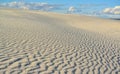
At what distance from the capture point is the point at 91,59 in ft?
35.6

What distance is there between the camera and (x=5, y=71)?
7750 millimetres

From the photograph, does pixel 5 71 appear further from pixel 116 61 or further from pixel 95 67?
pixel 116 61

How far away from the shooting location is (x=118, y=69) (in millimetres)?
9750

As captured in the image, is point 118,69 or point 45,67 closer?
point 45,67

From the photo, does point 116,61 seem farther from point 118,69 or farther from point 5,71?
point 5,71

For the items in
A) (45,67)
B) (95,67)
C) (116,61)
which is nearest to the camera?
(45,67)

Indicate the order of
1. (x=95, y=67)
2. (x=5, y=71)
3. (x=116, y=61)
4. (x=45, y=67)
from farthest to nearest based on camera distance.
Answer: (x=116, y=61), (x=95, y=67), (x=45, y=67), (x=5, y=71)

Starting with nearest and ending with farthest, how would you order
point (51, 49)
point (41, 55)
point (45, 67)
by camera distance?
point (45, 67) < point (41, 55) < point (51, 49)

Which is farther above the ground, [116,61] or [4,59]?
[4,59]

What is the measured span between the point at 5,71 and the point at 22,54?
2422mm

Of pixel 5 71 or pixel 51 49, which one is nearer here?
pixel 5 71

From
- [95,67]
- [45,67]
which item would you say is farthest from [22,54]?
[95,67]

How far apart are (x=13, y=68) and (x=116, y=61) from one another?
4958 millimetres

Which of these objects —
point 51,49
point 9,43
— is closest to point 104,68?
point 51,49
